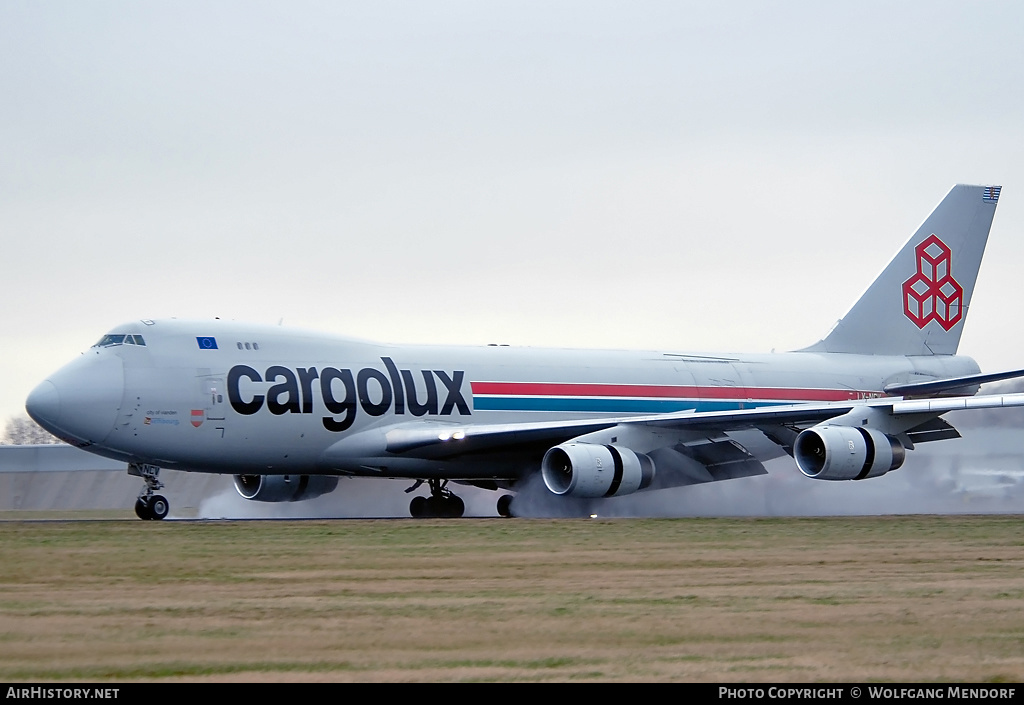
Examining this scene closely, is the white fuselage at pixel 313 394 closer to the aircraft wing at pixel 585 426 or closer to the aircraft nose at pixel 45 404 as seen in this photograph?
the aircraft nose at pixel 45 404

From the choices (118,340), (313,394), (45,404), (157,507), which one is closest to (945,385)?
(313,394)

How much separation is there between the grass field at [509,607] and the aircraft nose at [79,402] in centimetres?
518

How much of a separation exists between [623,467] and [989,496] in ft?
33.9

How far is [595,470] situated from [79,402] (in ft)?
33.3

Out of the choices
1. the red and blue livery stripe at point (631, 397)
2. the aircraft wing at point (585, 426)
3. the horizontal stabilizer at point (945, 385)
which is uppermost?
the horizontal stabilizer at point (945, 385)

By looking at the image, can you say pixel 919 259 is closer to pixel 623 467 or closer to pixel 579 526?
pixel 623 467

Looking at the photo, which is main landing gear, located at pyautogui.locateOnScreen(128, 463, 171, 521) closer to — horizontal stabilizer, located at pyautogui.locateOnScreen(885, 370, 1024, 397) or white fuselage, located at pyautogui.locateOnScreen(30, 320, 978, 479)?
white fuselage, located at pyautogui.locateOnScreen(30, 320, 978, 479)

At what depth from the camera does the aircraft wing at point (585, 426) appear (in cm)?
2970

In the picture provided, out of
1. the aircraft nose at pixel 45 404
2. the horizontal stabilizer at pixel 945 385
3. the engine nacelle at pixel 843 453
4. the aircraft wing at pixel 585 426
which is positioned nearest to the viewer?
the aircraft nose at pixel 45 404

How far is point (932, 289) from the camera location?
41625 mm

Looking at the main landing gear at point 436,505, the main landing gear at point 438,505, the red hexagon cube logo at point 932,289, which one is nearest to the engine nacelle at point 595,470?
the main landing gear at point 438,505

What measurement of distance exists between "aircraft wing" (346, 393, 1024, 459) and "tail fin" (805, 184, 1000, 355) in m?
10.2

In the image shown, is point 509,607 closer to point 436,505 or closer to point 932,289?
point 436,505
